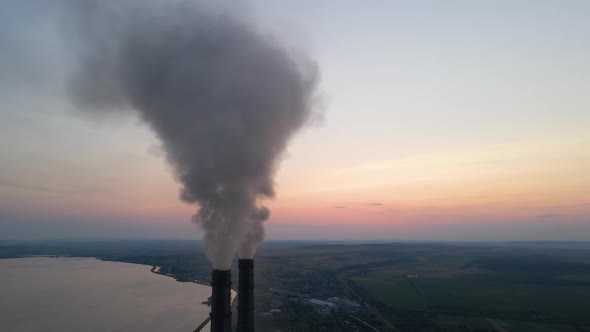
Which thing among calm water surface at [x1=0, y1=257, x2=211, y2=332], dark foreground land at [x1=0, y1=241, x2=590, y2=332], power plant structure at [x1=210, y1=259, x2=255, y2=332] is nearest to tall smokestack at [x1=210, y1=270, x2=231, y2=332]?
power plant structure at [x1=210, y1=259, x2=255, y2=332]

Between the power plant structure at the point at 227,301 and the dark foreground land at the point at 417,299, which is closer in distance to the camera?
the power plant structure at the point at 227,301

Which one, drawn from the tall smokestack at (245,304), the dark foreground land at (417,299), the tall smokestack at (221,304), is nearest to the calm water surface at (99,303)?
the dark foreground land at (417,299)

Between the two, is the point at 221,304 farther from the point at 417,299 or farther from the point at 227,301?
the point at 417,299

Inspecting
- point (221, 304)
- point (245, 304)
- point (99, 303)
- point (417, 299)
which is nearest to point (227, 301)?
point (221, 304)

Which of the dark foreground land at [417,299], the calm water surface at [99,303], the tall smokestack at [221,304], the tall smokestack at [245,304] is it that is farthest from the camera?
the dark foreground land at [417,299]

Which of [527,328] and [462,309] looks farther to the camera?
[462,309]

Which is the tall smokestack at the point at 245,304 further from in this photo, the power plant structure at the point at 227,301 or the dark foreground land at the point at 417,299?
the dark foreground land at the point at 417,299

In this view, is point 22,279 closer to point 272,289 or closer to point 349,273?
point 272,289

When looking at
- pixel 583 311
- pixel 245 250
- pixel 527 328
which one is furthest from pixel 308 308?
pixel 583 311
